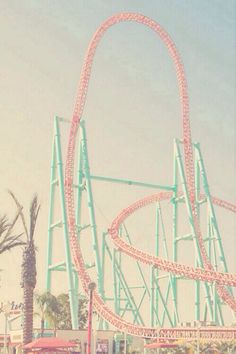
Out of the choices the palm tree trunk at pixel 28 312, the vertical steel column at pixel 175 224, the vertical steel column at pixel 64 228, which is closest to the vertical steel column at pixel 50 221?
the vertical steel column at pixel 64 228

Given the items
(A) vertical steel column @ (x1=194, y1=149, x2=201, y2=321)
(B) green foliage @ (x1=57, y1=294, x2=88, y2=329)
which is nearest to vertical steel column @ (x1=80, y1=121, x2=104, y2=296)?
(A) vertical steel column @ (x1=194, y1=149, x2=201, y2=321)

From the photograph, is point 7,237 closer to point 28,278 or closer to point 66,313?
point 28,278

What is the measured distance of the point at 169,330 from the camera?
33.8 meters

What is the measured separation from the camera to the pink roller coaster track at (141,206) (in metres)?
36.6

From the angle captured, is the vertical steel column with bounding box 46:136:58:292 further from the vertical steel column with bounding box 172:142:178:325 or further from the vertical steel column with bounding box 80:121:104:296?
the vertical steel column with bounding box 172:142:178:325

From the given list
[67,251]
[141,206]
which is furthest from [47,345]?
[141,206]

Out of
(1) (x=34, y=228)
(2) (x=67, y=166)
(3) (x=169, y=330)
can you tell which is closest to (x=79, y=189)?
(2) (x=67, y=166)

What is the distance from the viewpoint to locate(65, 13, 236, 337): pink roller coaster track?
120 ft

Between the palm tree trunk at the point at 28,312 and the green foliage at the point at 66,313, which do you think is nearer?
the palm tree trunk at the point at 28,312

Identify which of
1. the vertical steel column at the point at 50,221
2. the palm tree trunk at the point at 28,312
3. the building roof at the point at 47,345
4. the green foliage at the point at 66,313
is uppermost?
the vertical steel column at the point at 50,221

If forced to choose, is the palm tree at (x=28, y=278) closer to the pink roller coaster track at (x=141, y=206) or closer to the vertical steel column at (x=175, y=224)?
the pink roller coaster track at (x=141, y=206)

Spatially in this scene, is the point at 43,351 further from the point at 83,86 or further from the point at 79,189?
the point at 83,86

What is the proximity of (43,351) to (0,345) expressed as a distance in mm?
18952

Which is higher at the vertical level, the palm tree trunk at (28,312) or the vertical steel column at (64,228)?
the vertical steel column at (64,228)
